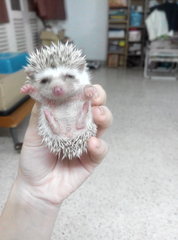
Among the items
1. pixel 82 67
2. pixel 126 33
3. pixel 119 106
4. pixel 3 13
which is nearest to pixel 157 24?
pixel 126 33

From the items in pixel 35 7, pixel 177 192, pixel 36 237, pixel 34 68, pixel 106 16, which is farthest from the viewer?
pixel 106 16

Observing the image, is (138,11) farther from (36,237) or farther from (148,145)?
(36,237)

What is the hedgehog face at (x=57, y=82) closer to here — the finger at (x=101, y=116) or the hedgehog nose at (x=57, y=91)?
the hedgehog nose at (x=57, y=91)

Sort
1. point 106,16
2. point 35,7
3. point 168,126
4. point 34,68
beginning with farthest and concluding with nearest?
1. point 106,16
2. point 35,7
3. point 168,126
4. point 34,68

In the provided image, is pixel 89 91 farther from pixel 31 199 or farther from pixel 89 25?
pixel 89 25

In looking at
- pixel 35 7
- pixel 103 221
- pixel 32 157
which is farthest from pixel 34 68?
pixel 35 7

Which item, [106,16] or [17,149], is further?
[106,16]
